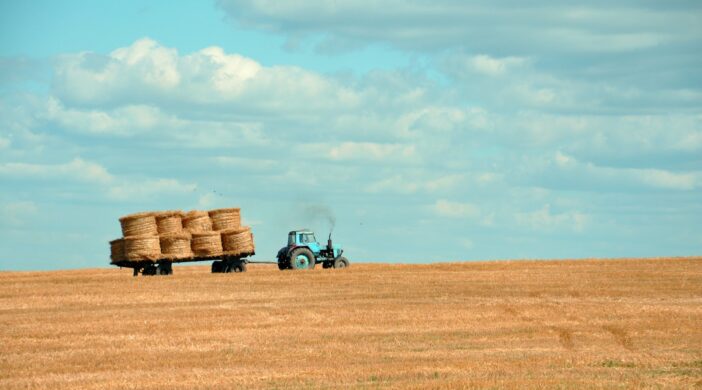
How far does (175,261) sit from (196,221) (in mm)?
1714

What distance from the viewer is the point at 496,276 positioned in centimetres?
3934

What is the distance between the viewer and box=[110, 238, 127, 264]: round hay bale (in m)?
41.6

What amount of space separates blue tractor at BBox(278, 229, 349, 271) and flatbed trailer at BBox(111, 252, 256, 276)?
1533mm

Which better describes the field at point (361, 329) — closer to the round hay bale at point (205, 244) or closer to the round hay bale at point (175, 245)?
the round hay bale at point (175, 245)

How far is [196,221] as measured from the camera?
42281 mm

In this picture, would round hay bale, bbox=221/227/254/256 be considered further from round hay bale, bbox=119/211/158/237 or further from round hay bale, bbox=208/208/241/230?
round hay bale, bbox=119/211/158/237

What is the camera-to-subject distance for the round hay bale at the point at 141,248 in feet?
134

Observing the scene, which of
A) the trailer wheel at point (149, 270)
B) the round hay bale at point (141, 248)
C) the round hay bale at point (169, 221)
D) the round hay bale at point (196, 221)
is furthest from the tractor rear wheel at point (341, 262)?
the round hay bale at point (141, 248)

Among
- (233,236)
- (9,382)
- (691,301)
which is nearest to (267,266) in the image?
(233,236)

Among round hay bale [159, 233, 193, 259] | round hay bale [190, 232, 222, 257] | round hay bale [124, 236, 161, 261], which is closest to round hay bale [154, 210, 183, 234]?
round hay bale [159, 233, 193, 259]

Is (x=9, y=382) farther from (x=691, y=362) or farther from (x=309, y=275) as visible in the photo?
(x=309, y=275)

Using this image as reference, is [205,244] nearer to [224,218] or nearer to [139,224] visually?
[224,218]

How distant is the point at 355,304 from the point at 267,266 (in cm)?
1960

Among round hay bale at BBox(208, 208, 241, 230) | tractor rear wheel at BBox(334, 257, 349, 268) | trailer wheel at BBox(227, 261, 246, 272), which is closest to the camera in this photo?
round hay bale at BBox(208, 208, 241, 230)
